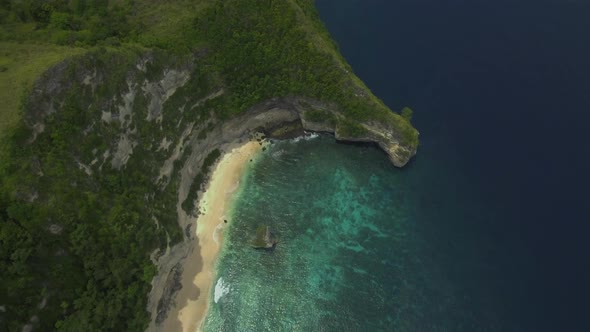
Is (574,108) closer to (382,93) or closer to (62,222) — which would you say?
(382,93)

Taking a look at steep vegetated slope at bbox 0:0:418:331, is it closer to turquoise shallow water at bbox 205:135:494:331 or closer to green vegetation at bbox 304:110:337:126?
green vegetation at bbox 304:110:337:126

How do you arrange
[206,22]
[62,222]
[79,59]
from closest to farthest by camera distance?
1. [62,222]
2. [79,59]
3. [206,22]

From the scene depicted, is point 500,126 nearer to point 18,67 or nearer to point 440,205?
point 440,205

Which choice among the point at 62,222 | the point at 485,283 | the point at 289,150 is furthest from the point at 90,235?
the point at 485,283

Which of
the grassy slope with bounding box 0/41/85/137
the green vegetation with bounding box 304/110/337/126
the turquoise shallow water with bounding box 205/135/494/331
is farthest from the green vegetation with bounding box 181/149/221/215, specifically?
the grassy slope with bounding box 0/41/85/137

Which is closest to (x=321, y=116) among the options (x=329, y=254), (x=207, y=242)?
(x=329, y=254)
